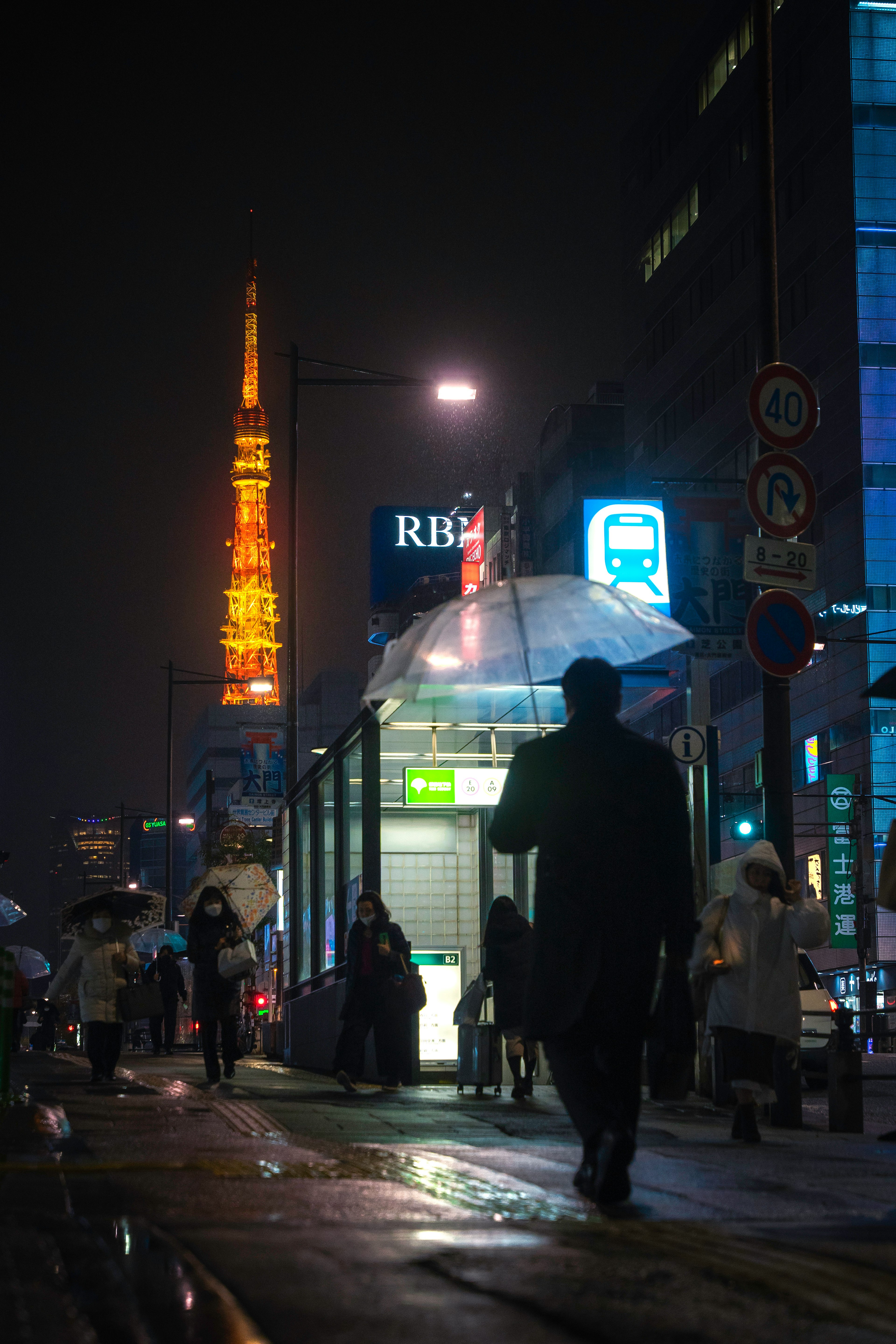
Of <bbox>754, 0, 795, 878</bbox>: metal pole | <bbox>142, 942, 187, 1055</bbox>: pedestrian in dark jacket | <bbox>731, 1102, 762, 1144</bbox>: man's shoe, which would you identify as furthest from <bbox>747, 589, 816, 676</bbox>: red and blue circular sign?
<bbox>142, 942, 187, 1055</bbox>: pedestrian in dark jacket

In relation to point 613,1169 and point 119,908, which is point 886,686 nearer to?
point 613,1169

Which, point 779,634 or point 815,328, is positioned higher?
point 815,328

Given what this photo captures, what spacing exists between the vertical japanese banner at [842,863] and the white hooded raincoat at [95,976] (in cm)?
3888

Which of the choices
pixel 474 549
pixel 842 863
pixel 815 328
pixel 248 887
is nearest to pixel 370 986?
pixel 248 887

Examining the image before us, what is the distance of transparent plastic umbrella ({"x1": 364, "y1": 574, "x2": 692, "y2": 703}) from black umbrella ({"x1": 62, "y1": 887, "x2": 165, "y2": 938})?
700 centimetres

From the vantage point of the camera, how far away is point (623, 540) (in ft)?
64.7

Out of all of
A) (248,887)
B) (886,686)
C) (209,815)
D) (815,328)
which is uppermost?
(815,328)

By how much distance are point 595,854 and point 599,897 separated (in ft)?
0.50

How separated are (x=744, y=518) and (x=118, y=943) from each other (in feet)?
23.9

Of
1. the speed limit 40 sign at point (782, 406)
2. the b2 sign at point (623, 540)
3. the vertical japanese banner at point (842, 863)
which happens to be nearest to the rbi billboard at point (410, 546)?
the vertical japanese banner at point (842, 863)

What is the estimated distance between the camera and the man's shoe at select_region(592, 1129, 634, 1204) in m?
5.32

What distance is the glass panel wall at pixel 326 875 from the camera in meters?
18.0

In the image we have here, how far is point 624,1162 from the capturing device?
5.37 metres

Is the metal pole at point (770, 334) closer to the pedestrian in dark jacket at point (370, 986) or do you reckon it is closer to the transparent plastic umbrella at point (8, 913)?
the pedestrian in dark jacket at point (370, 986)
